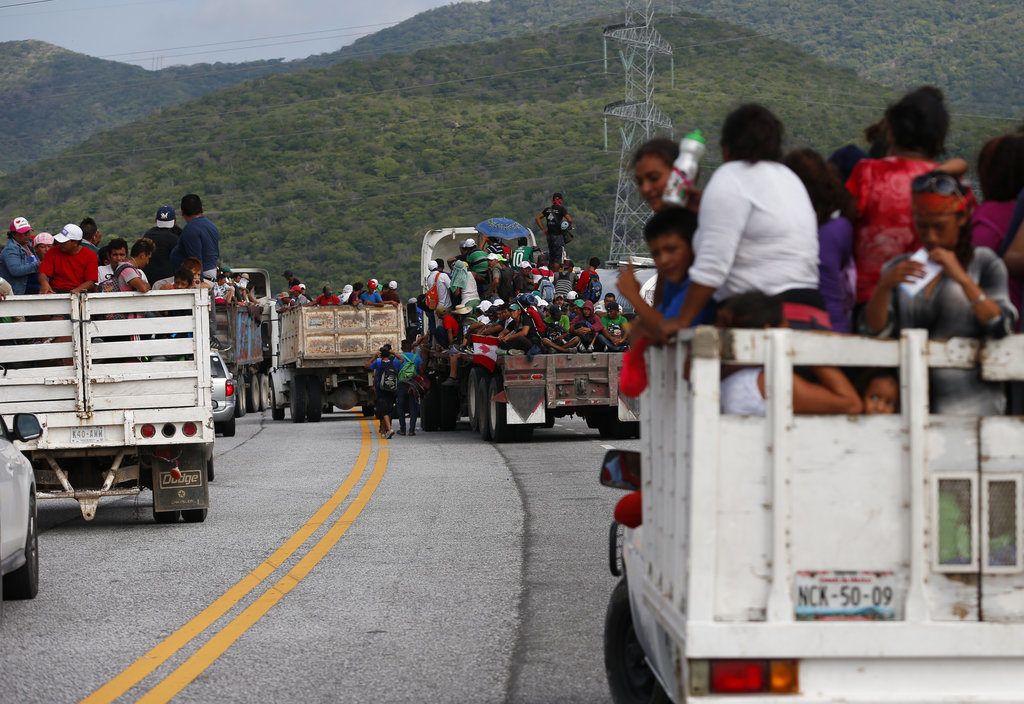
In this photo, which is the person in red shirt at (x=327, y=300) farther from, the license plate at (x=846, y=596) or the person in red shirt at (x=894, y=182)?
the license plate at (x=846, y=596)

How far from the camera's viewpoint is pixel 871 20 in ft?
455

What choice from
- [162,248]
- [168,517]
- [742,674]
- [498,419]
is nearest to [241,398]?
[498,419]

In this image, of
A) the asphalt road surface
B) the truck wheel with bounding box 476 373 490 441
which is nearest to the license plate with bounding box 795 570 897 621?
the asphalt road surface

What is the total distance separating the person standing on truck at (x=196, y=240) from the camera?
1579cm

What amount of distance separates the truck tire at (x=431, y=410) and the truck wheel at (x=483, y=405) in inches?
104

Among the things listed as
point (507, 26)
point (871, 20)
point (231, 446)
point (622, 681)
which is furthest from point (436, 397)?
point (507, 26)

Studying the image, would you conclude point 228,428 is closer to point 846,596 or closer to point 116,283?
point 116,283

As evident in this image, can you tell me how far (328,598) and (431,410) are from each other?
1874 centimetres

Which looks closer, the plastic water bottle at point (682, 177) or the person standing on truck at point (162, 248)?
the plastic water bottle at point (682, 177)

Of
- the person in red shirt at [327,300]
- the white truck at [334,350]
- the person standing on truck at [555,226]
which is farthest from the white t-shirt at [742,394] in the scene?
the person in red shirt at [327,300]

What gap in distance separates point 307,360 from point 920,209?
2984 cm

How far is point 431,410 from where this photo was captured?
28.1 meters

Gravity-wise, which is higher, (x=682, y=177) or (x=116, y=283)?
(x=682, y=177)

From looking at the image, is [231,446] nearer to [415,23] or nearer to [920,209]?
[920,209]
